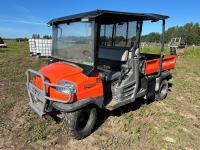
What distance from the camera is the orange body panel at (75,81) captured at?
3.96 metres

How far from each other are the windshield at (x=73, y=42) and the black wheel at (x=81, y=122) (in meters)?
0.90

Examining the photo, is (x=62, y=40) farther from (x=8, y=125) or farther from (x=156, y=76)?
(x=156, y=76)

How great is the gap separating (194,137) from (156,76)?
1.86 m

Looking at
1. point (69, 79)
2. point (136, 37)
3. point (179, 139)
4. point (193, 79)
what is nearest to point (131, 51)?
point (136, 37)

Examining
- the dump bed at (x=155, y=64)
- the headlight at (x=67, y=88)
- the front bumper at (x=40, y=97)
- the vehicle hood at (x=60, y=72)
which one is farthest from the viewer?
the dump bed at (x=155, y=64)

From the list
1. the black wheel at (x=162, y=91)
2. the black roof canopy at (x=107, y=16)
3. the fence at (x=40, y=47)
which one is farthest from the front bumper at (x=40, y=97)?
the fence at (x=40, y=47)

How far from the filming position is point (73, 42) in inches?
178

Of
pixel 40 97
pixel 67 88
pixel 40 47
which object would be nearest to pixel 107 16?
pixel 67 88

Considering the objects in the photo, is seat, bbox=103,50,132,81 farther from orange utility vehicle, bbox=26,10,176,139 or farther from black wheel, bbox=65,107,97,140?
black wheel, bbox=65,107,97,140

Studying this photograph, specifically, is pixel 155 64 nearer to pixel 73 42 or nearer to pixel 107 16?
pixel 107 16

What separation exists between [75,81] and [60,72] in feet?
1.42

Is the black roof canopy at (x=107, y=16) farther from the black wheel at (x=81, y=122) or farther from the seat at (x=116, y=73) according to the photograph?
the black wheel at (x=81, y=122)

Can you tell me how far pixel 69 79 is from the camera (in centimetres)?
403

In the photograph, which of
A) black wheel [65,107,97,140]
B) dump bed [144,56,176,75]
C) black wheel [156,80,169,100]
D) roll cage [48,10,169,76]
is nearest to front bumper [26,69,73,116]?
black wheel [65,107,97,140]
